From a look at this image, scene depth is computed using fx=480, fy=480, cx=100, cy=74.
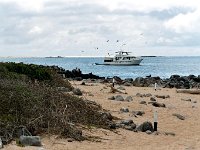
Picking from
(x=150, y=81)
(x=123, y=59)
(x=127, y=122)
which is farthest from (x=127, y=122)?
(x=123, y=59)

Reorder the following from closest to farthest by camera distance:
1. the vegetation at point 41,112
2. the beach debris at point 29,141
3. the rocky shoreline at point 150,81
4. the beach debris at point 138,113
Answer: the beach debris at point 29,141
the vegetation at point 41,112
the beach debris at point 138,113
the rocky shoreline at point 150,81

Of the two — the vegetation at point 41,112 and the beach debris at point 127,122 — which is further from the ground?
the vegetation at point 41,112

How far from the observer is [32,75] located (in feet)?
79.0

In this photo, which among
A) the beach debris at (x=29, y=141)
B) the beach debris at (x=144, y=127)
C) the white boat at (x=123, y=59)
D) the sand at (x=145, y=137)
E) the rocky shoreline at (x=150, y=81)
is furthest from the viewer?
the white boat at (x=123, y=59)

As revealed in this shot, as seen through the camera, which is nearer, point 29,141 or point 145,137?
point 29,141

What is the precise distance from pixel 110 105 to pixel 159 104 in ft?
9.09

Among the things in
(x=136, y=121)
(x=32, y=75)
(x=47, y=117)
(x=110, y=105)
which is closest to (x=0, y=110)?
(x=47, y=117)

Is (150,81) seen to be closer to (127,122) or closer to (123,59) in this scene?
(127,122)

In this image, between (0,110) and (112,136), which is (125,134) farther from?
(0,110)

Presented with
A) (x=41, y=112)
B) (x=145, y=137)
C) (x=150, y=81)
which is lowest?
(x=145, y=137)

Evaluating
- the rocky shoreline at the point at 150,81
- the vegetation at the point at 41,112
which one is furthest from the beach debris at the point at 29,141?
the rocky shoreline at the point at 150,81

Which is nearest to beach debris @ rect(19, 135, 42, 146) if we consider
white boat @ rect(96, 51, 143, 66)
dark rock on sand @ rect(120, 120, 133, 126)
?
dark rock on sand @ rect(120, 120, 133, 126)

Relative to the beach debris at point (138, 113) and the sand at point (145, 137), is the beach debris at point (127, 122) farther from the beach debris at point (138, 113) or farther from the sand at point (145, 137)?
the beach debris at point (138, 113)

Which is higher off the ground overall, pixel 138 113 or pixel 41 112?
pixel 41 112
